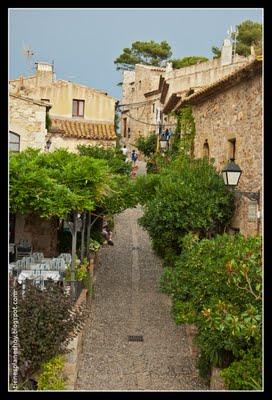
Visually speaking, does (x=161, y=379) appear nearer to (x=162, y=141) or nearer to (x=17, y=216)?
(x=17, y=216)

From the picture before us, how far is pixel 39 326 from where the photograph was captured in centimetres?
870

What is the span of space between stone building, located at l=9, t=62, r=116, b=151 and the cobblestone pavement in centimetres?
1141

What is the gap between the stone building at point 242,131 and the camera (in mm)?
12508

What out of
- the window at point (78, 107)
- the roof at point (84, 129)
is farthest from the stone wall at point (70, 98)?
the roof at point (84, 129)

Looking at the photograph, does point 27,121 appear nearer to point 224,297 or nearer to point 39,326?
point 39,326

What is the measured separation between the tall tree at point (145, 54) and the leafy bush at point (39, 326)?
49614mm

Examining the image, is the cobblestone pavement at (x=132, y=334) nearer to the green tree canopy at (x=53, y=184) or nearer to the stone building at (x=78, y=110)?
the green tree canopy at (x=53, y=184)

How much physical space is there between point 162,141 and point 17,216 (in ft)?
23.7

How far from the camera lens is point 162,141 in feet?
75.2

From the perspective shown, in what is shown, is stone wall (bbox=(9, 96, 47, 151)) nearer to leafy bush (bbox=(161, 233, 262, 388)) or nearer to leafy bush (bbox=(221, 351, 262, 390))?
leafy bush (bbox=(161, 233, 262, 388))
